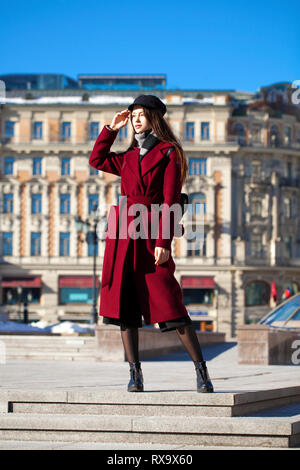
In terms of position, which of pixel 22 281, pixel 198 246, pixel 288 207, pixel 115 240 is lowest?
pixel 22 281

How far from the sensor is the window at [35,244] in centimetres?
5109

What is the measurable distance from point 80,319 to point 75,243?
4.40 meters

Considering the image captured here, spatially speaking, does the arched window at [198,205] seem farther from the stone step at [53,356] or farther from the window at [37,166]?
the stone step at [53,356]

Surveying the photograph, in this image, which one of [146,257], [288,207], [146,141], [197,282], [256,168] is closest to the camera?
[146,257]

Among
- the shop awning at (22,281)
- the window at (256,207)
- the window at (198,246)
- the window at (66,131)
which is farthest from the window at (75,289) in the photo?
the window at (256,207)

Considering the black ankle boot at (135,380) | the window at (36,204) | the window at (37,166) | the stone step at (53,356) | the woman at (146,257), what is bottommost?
the stone step at (53,356)

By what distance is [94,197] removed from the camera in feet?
170

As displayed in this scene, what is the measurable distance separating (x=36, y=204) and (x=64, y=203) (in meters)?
1.62

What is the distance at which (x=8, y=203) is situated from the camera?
2036 inches


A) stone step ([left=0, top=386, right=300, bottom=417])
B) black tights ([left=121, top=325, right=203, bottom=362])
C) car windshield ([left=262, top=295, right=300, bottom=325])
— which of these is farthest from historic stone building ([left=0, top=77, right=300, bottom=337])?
stone step ([left=0, top=386, right=300, bottom=417])

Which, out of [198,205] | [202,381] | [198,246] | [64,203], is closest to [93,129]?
[64,203]

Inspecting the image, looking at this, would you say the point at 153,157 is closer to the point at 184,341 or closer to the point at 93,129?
the point at 184,341

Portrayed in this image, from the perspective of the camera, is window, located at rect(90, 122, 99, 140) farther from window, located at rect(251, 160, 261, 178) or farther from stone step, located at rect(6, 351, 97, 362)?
stone step, located at rect(6, 351, 97, 362)

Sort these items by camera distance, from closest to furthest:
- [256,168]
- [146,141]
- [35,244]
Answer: [146,141] → [35,244] → [256,168]
